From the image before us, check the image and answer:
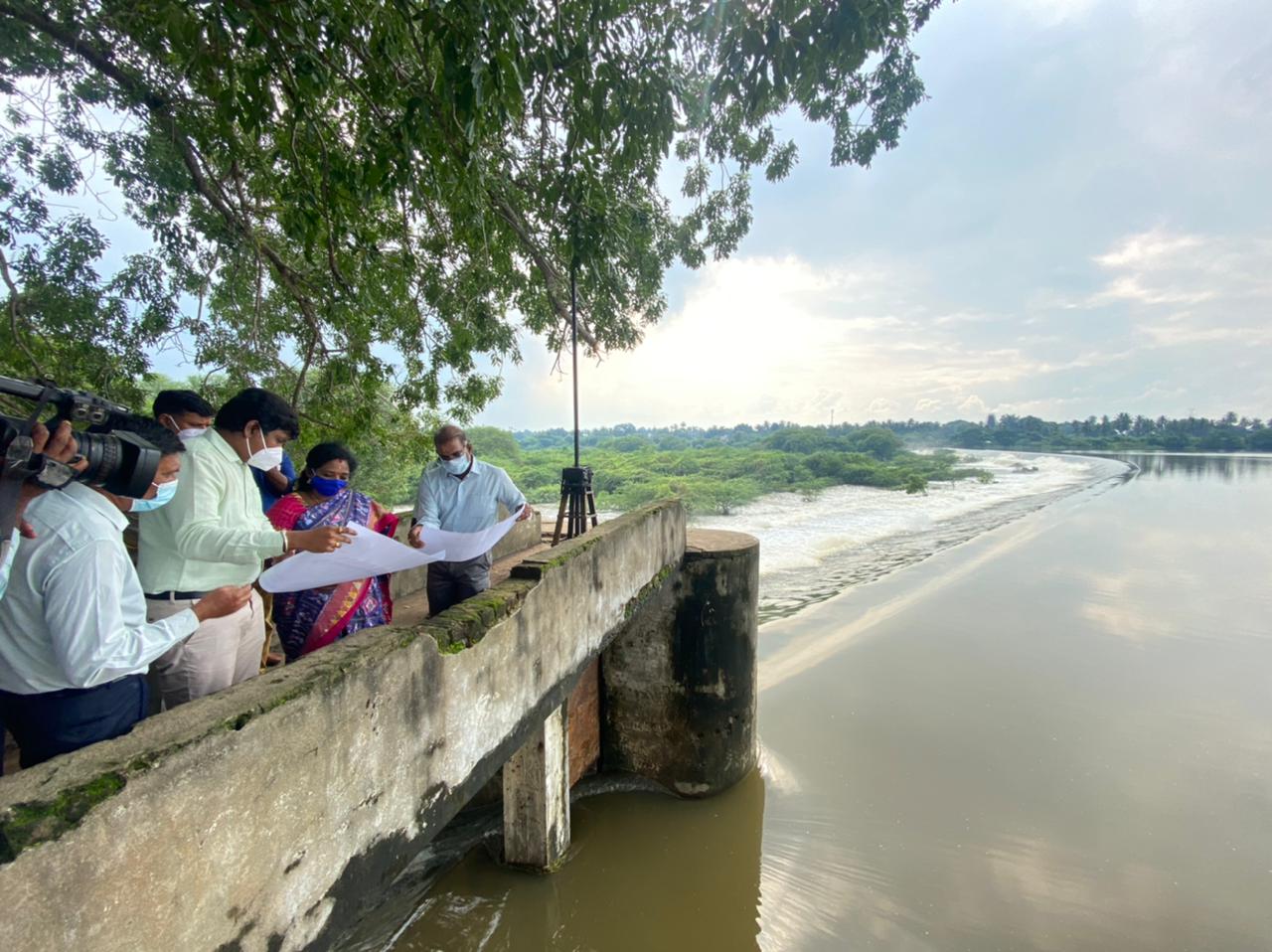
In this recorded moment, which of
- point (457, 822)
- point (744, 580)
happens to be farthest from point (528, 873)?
point (744, 580)

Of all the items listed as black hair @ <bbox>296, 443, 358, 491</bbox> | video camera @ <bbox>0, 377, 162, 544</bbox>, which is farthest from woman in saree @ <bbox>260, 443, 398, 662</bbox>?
video camera @ <bbox>0, 377, 162, 544</bbox>

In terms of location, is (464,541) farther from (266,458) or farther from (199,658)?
(199,658)

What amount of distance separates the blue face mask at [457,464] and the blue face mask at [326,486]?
109cm

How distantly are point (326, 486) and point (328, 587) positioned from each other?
0.55m

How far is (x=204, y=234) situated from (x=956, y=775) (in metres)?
9.25

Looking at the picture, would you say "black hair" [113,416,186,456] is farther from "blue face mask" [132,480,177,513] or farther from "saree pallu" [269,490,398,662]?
"saree pallu" [269,490,398,662]

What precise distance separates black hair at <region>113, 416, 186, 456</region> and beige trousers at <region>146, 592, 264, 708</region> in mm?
606

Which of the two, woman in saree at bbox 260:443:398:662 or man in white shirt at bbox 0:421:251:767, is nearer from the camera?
man in white shirt at bbox 0:421:251:767

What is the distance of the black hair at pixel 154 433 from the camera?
183cm

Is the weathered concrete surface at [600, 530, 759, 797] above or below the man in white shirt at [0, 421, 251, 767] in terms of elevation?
below

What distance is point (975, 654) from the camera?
34.9 ft

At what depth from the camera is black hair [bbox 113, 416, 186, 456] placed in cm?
183

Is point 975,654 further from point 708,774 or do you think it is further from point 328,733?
point 328,733

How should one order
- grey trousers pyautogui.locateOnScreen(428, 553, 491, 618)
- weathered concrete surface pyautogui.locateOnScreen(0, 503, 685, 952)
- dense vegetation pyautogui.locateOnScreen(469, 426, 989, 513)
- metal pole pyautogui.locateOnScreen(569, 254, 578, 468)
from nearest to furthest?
weathered concrete surface pyautogui.locateOnScreen(0, 503, 685, 952), grey trousers pyautogui.locateOnScreen(428, 553, 491, 618), metal pole pyautogui.locateOnScreen(569, 254, 578, 468), dense vegetation pyautogui.locateOnScreen(469, 426, 989, 513)
